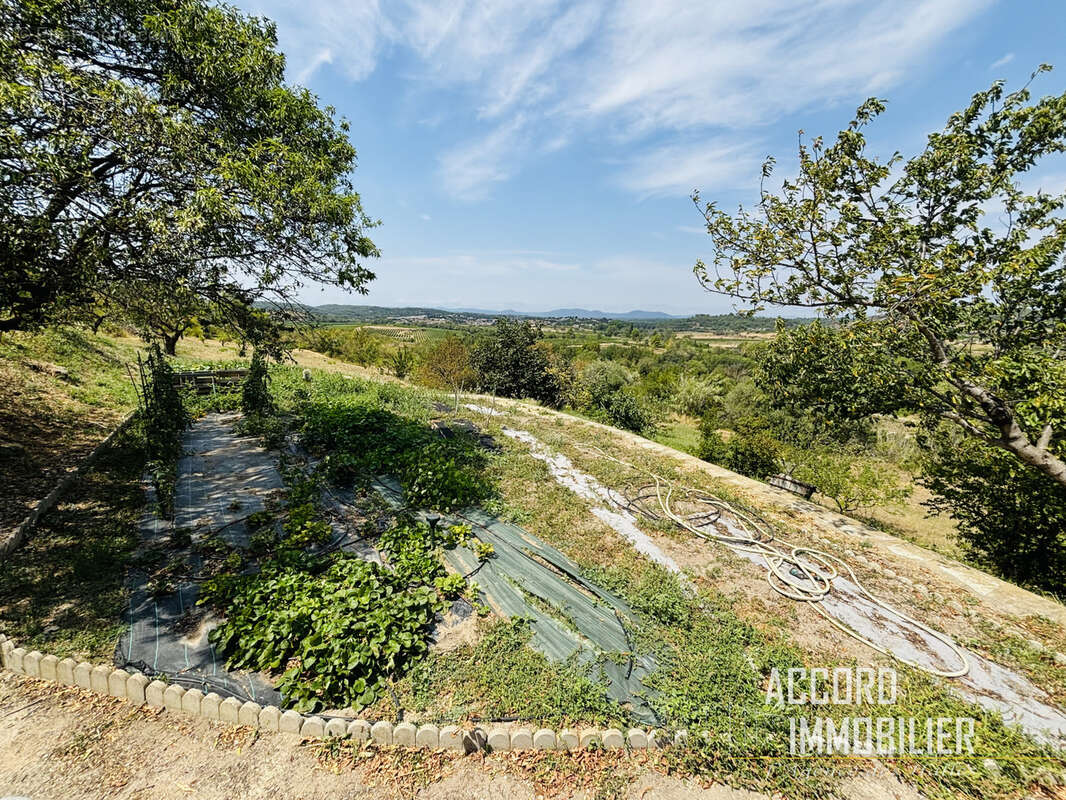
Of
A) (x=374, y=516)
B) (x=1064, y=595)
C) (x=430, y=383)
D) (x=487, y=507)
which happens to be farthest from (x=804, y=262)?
(x=430, y=383)

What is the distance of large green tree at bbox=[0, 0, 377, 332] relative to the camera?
13.0 ft

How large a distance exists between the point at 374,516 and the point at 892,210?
30.8ft

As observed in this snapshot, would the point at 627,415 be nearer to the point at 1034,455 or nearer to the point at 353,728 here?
the point at 1034,455

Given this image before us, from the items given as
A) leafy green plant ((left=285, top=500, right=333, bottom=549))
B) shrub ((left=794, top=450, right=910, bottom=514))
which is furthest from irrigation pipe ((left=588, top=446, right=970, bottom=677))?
leafy green plant ((left=285, top=500, right=333, bottom=549))

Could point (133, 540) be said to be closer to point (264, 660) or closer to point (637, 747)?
point (264, 660)

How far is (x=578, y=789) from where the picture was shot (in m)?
2.77

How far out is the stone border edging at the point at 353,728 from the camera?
9.72ft

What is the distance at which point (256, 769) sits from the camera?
2.77 m

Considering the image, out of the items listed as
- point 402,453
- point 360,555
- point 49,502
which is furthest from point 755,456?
point 49,502

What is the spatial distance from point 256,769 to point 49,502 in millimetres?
5582

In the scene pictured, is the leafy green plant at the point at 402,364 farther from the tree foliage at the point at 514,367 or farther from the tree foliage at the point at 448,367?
the tree foliage at the point at 514,367

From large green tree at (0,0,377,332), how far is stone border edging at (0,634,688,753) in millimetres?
4212

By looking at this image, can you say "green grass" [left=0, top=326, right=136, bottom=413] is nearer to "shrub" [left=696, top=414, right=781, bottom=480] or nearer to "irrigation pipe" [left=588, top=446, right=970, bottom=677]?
"irrigation pipe" [left=588, top=446, right=970, bottom=677]

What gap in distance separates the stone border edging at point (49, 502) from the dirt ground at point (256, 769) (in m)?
2.52
